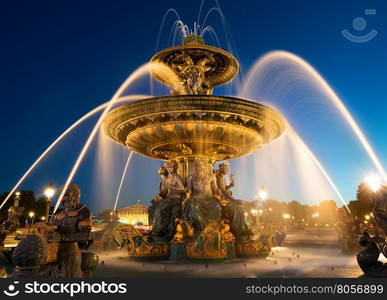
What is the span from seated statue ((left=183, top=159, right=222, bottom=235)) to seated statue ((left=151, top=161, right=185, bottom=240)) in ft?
1.35

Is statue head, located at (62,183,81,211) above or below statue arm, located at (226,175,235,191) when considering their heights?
below

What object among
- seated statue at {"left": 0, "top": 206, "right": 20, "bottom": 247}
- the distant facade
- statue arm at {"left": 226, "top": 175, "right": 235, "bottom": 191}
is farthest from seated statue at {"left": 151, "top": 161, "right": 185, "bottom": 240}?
the distant facade

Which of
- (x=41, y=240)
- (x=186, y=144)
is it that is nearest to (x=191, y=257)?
(x=186, y=144)

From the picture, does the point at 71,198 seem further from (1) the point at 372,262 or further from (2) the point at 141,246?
(1) the point at 372,262

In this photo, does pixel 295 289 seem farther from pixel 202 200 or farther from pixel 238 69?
pixel 238 69

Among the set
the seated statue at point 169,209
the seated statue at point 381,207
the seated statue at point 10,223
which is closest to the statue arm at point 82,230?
the seated statue at point 381,207

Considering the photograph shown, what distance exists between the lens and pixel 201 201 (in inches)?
374

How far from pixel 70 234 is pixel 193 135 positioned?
593cm

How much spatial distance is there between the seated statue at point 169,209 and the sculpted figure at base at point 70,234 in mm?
5291

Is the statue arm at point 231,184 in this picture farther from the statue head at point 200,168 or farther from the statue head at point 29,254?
the statue head at point 29,254

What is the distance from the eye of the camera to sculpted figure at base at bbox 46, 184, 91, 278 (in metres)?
4.63

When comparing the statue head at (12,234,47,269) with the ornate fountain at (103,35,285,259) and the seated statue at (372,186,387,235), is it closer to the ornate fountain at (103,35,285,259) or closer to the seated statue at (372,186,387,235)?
the ornate fountain at (103,35,285,259)

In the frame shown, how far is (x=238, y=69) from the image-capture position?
14.5 metres

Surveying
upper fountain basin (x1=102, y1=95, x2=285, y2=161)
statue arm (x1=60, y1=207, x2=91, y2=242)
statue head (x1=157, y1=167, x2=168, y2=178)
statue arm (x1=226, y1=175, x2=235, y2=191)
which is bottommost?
statue arm (x1=60, y1=207, x2=91, y2=242)
